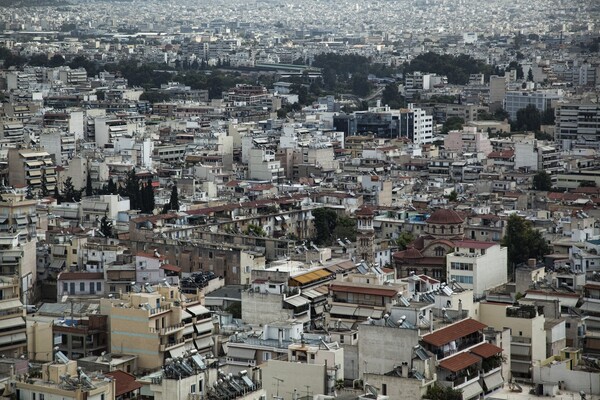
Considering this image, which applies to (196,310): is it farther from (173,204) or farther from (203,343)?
(173,204)

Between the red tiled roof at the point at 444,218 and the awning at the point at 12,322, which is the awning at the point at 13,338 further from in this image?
the red tiled roof at the point at 444,218

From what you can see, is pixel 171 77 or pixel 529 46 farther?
pixel 529 46

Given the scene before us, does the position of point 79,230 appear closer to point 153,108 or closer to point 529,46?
point 153,108

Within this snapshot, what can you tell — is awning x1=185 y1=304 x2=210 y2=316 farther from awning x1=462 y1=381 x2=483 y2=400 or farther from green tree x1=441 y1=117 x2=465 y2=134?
green tree x1=441 y1=117 x2=465 y2=134

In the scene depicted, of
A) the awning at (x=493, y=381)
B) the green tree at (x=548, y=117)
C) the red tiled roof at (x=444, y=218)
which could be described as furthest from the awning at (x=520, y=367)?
the green tree at (x=548, y=117)

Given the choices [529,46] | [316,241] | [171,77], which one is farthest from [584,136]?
Result: [529,46]

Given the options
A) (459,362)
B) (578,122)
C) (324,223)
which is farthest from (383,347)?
(578,122)
